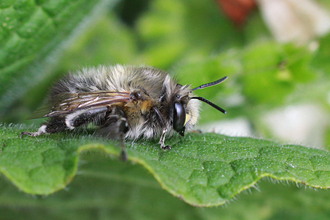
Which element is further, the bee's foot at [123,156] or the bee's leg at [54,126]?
the bee's leg at [54,126]

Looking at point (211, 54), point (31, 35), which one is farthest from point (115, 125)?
point (211, 54)

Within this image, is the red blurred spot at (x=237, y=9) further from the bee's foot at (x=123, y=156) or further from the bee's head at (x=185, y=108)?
the bee's foot at (x=123, y=156)

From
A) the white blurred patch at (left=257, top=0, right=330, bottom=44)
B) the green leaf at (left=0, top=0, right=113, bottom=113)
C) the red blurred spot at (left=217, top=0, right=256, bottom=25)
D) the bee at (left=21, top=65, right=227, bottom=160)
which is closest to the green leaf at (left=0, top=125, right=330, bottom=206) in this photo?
the bee at (left=21, top=65, right=227, bottom=160)

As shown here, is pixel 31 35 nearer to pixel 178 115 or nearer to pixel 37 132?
pixel 37 132

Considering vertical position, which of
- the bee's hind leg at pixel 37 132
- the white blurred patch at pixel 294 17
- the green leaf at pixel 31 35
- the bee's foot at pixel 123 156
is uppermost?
the green leaf at pixel 31 35

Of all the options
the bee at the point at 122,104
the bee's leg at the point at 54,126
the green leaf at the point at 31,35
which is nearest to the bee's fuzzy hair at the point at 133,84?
the bee at the point at 122,104

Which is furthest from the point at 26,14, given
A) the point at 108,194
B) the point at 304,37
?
the point at 304,37

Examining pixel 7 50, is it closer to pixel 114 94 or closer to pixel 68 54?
pixel 114 94

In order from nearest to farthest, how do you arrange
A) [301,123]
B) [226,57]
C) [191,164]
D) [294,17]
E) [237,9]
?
[191,164], [226,57], [301,123], [294,17], [237,9]
